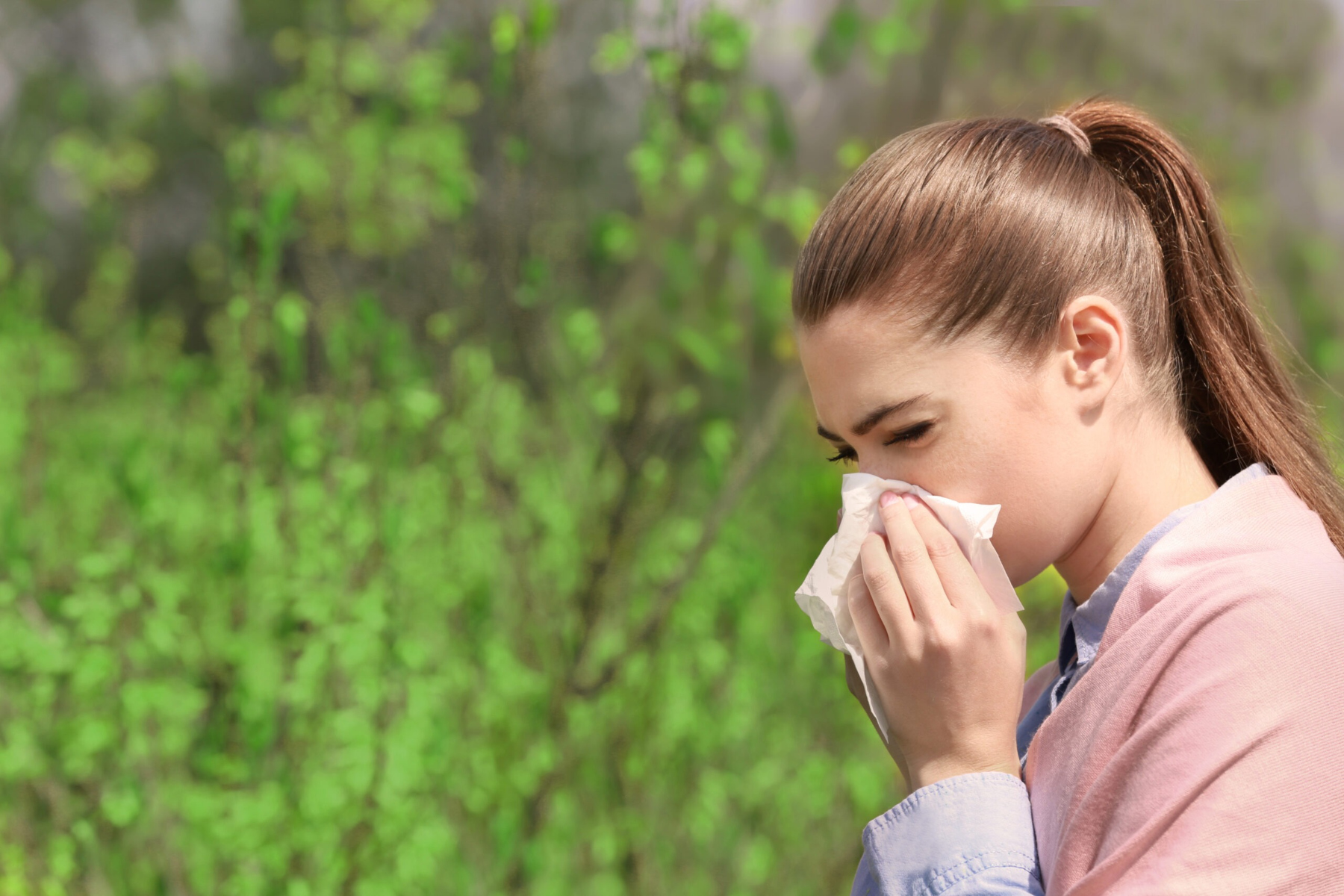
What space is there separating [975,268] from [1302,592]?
0.50m

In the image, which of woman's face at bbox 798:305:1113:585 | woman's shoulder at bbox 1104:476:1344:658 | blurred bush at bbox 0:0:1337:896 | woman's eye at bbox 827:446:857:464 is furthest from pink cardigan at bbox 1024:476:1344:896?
blurred bush at bbox 0:0:1337:896

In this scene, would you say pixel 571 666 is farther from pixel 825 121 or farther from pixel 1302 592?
pixel 1302 592

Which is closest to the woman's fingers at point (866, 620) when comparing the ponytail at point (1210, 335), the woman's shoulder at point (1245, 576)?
the woman's shoulder at point (1245, 576)

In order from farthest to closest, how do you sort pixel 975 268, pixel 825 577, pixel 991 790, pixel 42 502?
pixel 42 502
pixel 825 577
pixel 975 268
pixel 991 790

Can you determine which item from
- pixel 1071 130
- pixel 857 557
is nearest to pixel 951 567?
pixel 857 557

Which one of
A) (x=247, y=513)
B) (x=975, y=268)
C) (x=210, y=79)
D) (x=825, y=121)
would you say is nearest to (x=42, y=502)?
(x=247, y=513)

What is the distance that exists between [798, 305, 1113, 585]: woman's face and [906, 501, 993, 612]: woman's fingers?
0.05 metres

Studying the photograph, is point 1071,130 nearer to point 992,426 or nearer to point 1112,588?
point 992,426

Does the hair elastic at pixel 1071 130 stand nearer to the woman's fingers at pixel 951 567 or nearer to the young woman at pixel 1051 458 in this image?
the young woman at pixel 1051 458

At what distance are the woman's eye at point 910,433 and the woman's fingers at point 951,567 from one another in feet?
0.31

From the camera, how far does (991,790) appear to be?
1150 millimetres

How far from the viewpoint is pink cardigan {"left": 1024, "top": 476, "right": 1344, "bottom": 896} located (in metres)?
0.94

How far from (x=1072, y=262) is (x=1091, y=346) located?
103mm

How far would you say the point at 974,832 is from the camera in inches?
44.6
